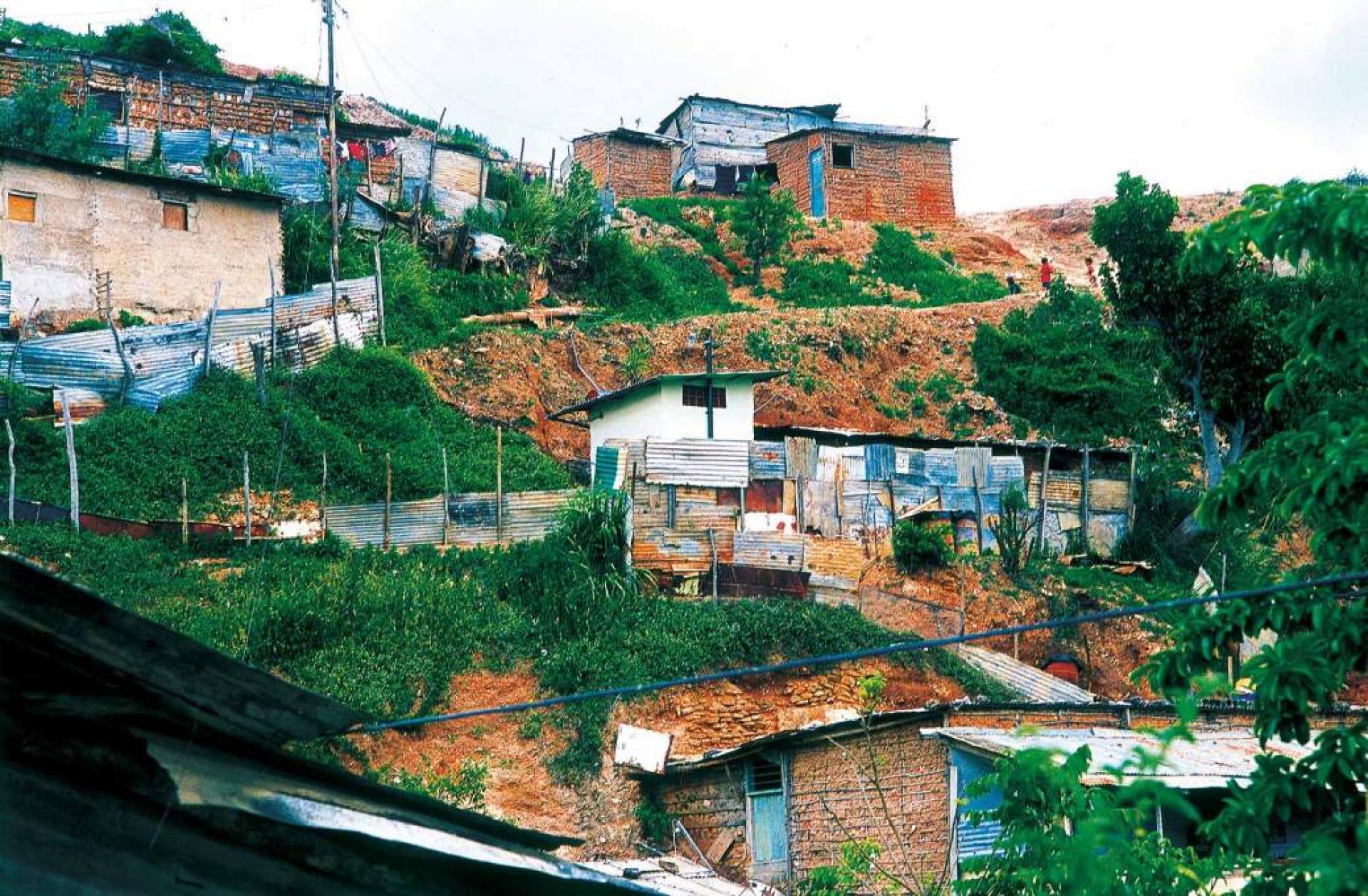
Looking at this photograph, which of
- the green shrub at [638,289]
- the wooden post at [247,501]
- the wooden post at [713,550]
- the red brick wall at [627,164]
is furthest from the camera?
the red brick wall at [627,164]

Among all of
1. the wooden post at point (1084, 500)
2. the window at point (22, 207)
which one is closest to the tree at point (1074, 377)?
the wooden post at point (1084, 500)

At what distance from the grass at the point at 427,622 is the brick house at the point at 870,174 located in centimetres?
2703

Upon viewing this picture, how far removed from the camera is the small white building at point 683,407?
27469mm

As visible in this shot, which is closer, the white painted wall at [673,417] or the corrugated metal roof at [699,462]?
the corrugated metal roof at [699,462]

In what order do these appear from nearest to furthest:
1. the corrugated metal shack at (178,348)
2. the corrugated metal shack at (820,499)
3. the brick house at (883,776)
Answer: the brick house at (883,776), the corrugated metal shack at (820,499), the corrugated metal shack at (178,348)

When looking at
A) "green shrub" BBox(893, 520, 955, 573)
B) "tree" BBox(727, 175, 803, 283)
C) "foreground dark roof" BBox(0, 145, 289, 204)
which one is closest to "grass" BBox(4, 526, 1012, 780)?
"green shrub" BBox(893, 520, 955, 573)

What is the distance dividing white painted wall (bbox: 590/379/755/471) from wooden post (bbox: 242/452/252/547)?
250 inches

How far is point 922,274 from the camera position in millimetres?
45469

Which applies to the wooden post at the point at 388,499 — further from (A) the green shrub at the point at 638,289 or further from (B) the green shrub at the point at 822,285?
(B) the green shrub at the point at 822,285

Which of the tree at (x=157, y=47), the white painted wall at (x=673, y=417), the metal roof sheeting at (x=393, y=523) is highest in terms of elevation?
the tree at (x=157, y=47)

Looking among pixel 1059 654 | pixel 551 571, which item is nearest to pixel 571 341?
pixel 551 571

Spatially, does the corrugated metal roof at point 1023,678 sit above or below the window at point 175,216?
below

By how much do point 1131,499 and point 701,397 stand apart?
8.72m

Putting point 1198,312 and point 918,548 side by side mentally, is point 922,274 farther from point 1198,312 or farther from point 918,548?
point 918,548
